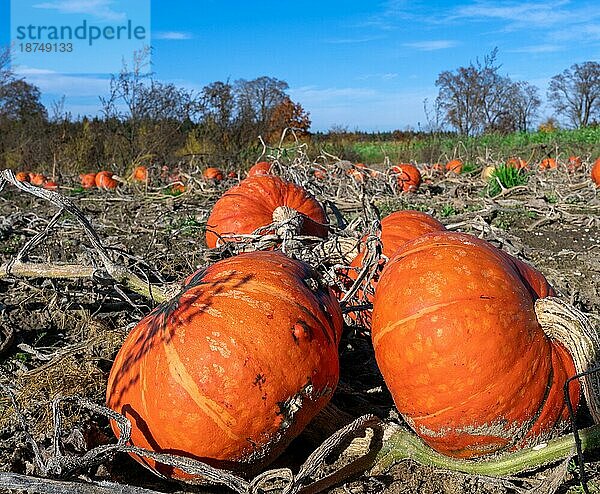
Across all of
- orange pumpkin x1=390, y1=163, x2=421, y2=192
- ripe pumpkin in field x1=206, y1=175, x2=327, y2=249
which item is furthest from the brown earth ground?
orange pumpkin x1=390, y1=163, x2=421, y2=192

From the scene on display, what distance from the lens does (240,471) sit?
2.22 metres

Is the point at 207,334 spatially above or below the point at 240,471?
above

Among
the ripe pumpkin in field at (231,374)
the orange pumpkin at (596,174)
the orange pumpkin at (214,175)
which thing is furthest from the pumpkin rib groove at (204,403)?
the orange pumpkin at (214,175)

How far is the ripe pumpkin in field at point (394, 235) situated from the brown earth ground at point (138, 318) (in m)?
0.21

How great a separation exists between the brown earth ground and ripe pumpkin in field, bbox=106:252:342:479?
0.85 feet

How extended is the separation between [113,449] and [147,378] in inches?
10.9

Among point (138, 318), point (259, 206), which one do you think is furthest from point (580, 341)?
point (259, 206)

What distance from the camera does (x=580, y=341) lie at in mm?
2117

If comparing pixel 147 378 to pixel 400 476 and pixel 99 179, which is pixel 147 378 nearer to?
pixel 400 476

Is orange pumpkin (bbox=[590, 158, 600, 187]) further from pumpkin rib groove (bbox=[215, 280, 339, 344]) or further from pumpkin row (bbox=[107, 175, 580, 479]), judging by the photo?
pumpkin rib groove (bbox=[215, 280, 339, 344])

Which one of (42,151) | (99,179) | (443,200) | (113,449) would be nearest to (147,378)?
(113,449)

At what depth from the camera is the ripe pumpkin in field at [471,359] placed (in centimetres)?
210

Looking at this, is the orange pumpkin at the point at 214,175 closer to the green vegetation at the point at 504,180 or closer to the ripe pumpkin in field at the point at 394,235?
the green vegetation at the point at 504,180

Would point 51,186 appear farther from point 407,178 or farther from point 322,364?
point 322,364
